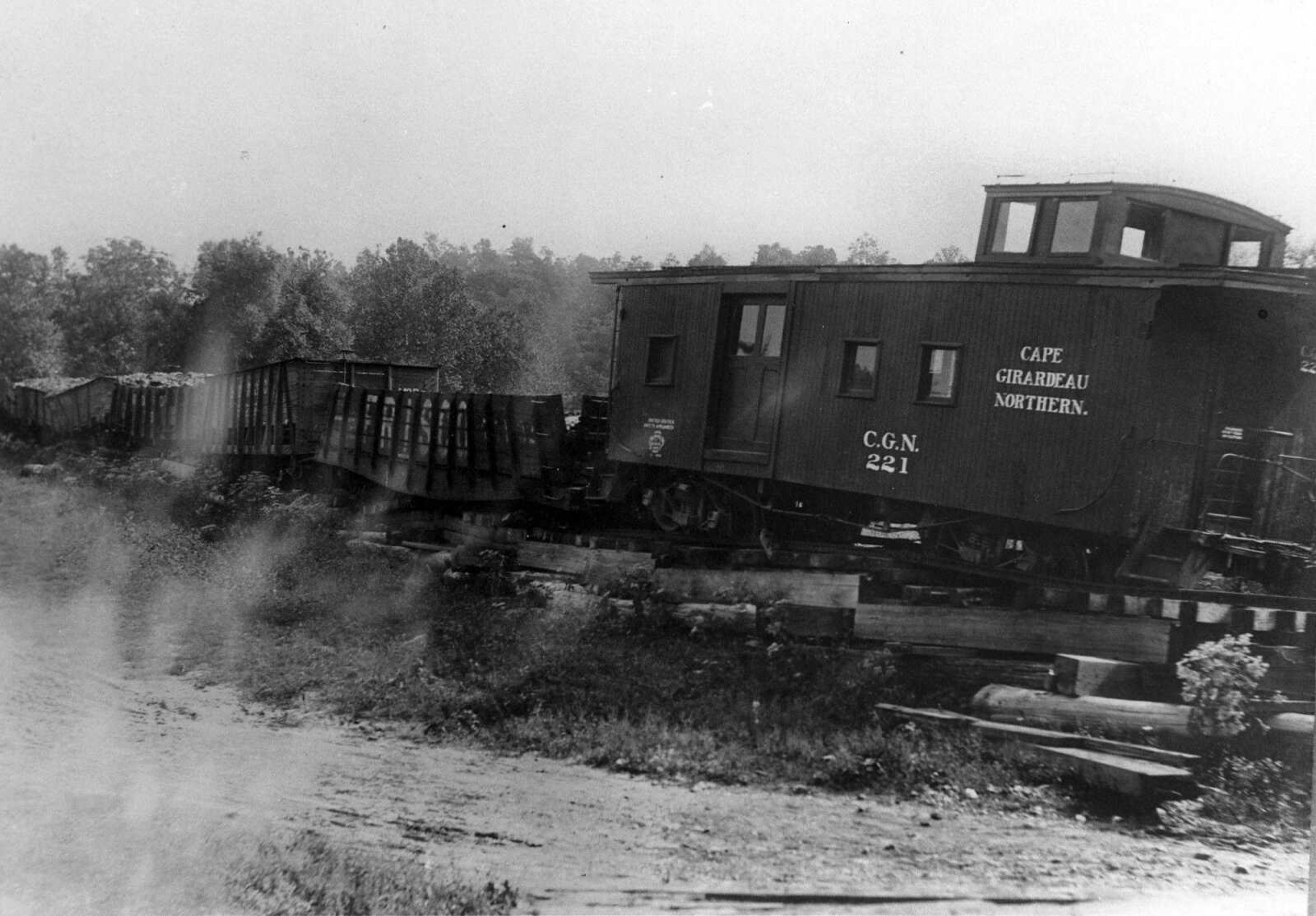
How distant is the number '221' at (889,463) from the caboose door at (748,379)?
1261mm

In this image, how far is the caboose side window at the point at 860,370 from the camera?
9.40m

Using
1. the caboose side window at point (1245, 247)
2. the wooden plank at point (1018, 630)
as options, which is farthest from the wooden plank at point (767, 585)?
the caboose side window at point (1245, 247)

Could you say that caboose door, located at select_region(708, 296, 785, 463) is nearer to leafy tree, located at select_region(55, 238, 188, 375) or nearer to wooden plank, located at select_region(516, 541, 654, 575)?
wooden plank, located at select_region(516, 541, 654, 575)

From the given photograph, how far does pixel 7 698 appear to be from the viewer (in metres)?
8.52

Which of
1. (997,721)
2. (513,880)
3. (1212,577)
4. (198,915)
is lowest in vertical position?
(198,915)

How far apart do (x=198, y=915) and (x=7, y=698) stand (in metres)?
4.19

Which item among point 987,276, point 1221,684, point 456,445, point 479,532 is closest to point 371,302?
point 456,445

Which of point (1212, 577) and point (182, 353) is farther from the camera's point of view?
point (182, 353)

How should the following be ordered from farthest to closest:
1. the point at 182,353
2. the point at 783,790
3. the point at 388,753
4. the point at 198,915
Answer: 1. the point at 182,353
2. the point at 388,753
3. the point at 783,790
4. the point at 198,915

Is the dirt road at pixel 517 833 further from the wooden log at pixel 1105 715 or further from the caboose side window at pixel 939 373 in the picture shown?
→ the caboose side window at pixel 939 373

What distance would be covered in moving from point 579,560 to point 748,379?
9.32ft

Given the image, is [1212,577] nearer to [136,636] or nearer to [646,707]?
[646,707]

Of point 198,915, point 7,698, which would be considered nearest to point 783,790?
point 198,915

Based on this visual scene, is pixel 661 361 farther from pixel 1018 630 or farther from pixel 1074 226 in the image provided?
pixel 1018 630
